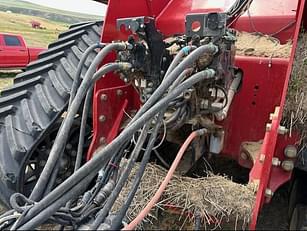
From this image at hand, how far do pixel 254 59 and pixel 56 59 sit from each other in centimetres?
142

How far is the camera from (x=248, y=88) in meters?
2.46

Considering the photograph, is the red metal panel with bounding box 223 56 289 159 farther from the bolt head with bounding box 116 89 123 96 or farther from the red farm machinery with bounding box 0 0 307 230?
the bolt head with bounding box 116 89 123 96

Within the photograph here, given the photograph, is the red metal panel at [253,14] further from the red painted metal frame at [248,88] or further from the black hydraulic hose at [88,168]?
the black hydraulic hose at [88,168]

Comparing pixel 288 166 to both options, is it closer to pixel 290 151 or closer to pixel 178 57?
pixel 290 151

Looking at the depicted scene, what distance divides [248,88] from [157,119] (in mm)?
842

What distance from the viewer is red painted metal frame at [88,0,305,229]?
7.37 ft

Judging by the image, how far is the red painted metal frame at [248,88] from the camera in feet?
7.37

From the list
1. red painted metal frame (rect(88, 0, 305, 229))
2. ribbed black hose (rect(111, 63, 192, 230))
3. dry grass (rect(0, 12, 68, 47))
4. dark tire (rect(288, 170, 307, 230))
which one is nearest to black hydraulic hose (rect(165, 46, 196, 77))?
ribbed black hose (rect(111, 63, 192, 230))

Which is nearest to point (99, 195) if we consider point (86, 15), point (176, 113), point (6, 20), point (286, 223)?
point (176, 113)

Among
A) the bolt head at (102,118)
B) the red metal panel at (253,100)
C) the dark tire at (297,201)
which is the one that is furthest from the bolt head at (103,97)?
the dark tire at (297,201)

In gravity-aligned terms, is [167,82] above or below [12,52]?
above

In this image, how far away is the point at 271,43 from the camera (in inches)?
Result: 102

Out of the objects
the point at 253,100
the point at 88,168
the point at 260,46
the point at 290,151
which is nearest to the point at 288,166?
the point at 290,151

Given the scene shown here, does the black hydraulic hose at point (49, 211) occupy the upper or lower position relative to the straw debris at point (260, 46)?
lower
